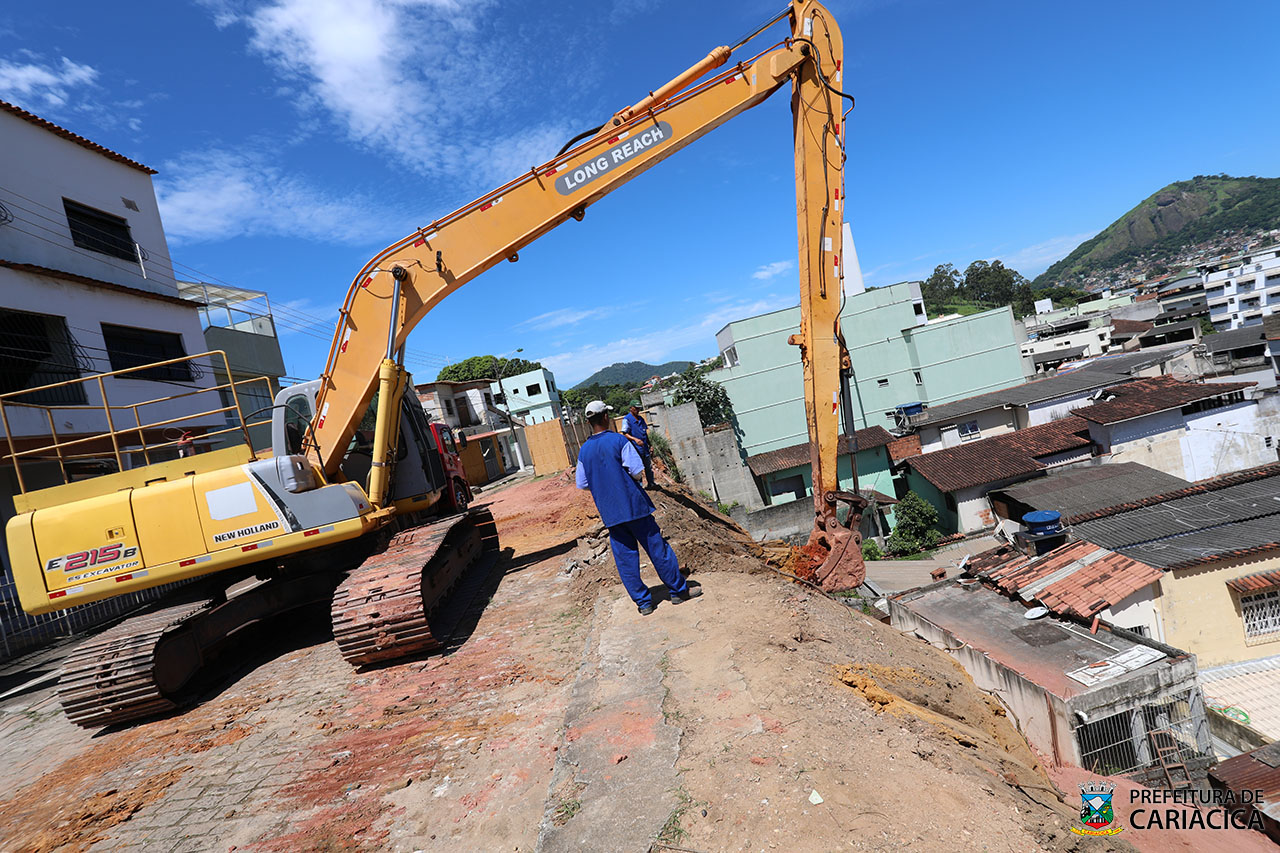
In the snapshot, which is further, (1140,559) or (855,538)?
(1140,559)

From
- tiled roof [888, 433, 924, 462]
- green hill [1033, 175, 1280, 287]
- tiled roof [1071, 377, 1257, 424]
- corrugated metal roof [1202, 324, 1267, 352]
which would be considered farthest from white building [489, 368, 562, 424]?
green hill [1033, 175, 1280, 287]

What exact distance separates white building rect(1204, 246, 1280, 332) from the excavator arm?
6956 cm

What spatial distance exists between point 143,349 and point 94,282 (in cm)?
181

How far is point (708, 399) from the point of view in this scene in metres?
29.1

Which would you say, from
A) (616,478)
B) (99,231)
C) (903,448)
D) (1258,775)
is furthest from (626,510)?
(903,448)

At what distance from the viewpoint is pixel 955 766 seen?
8.22ft

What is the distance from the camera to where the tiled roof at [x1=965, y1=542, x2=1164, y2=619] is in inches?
356

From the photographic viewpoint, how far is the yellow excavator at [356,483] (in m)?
5.28

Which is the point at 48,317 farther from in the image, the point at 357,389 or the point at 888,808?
the point at 888,808

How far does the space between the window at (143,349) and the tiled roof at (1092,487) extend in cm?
2315

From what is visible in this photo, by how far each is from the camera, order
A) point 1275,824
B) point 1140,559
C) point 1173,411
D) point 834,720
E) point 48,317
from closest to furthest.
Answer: point 834,720 → point 1275,824 → point 1140,559 → point 48,317 → point 1173,411

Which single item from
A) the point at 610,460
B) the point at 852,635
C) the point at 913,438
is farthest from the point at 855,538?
the point at 913,438

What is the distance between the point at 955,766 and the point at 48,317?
17.0 meters

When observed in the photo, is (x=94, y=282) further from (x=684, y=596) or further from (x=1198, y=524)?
(x=1198, y=524)
